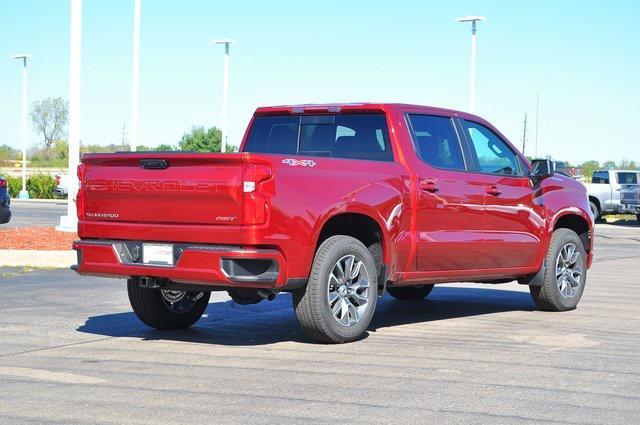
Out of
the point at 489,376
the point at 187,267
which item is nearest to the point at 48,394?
the point at 187,267

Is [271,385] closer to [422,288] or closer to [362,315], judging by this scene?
[362,315]

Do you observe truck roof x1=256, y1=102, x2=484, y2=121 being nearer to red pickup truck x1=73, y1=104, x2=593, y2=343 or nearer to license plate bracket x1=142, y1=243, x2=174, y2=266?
red pickup truck x1=73, y1=104, x2=593, y2=343

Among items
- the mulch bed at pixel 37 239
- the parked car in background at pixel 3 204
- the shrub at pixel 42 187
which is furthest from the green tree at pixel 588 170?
the parked car in background at pixel 3 204

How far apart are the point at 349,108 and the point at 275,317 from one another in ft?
7.18

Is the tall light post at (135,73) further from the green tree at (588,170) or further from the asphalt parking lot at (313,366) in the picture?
the green tree at (588,170)

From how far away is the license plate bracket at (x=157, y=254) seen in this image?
327 inches

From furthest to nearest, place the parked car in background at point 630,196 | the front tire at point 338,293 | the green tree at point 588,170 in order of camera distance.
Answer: the green tree at point 588,170
the parked car in background at point 630,196
the front tire at point 338,293

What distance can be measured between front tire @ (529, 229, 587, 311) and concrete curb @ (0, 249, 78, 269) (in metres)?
7.16

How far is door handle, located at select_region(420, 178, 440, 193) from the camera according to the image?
9.52 m

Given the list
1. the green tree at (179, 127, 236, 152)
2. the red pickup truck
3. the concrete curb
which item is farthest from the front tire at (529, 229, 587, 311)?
the green tree at (179, 127, 236, 152)

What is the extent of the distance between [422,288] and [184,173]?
477cm

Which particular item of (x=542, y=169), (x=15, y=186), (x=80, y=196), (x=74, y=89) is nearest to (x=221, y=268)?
(x=80, y=196)

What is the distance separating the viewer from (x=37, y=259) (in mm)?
15641

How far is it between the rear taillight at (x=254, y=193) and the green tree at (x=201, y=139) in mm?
59511
